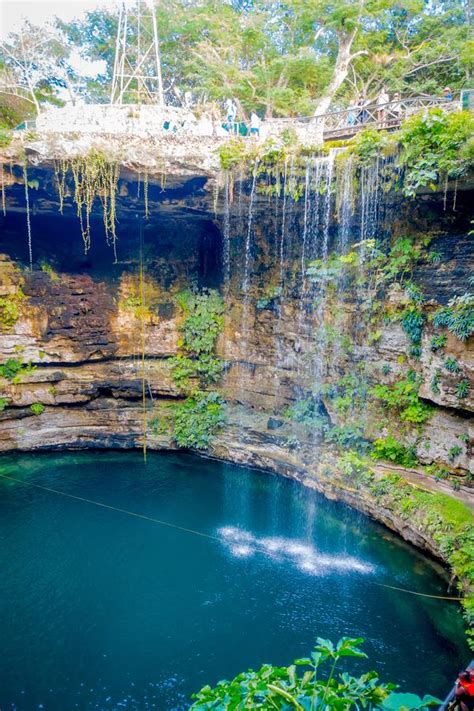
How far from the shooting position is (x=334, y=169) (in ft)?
32.5

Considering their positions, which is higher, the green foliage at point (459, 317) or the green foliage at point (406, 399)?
the green foliage at point (459, 317)

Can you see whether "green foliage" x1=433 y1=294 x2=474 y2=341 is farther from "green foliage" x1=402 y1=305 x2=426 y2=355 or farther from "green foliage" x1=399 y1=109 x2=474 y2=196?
"green foliage" x1=399 y1=109 x2=474 y2=196

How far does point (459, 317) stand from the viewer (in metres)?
8.33

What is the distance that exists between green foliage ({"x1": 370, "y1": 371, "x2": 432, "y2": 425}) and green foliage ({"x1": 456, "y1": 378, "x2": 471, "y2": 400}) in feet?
3.18

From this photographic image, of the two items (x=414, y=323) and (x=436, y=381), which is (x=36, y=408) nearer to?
(x=414, y=323)

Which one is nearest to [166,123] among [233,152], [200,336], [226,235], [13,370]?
[233,152]

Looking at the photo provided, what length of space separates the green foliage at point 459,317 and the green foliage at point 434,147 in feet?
6.79

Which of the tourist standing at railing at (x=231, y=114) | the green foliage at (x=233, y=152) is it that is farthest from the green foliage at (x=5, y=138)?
the tourist standing at railing at (x=231, y=114)

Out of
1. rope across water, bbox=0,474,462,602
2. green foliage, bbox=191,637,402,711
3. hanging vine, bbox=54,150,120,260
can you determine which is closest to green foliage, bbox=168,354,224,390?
rope across water, bbox=0,474,462,602

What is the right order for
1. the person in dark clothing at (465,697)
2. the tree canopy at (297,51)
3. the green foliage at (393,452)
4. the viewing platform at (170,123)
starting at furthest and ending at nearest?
1. the tree canopy at (297,51)
2. the viewing platform at (170,123)
3. the green foliage at (393,452)
4. the person in dark clothing at (465,697)

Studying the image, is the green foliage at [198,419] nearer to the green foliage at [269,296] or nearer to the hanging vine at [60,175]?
the green foliage at [269,296]

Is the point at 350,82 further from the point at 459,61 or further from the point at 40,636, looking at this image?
the point at 40,636

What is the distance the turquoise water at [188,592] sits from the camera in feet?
20.3

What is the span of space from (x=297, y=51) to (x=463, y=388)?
43.6 feet
